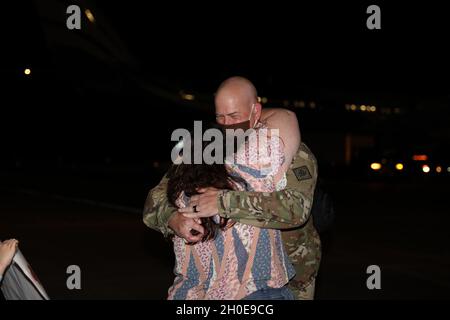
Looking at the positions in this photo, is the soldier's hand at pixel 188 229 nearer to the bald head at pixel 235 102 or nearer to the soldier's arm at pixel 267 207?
the soldier's arm at pixel 267 207

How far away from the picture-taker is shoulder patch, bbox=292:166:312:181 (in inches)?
121

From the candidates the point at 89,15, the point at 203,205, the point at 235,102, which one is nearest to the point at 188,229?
the point at 203,205

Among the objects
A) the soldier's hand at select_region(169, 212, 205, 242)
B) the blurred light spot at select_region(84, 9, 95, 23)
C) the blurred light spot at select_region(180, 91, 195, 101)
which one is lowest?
the soldier's hand at select_region(169, 212, 205, 242)

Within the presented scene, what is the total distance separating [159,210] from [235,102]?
0.51 metres

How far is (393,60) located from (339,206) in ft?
164

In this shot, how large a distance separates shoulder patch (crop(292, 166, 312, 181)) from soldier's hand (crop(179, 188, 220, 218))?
0.38 meters

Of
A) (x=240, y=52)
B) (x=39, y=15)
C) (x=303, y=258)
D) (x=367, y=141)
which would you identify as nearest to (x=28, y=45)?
(x=39, y=15)

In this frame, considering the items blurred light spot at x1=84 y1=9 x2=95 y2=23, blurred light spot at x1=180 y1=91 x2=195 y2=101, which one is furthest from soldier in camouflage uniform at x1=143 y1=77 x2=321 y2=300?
blurred light spot at x1=84 y1=9 x2=95 y2=23

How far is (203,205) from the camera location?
2852 mm

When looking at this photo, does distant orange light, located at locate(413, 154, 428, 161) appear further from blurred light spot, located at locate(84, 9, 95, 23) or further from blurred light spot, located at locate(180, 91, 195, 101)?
blurred light spot, located at locate(84, 9, 95, 23)

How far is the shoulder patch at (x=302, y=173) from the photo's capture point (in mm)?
3084

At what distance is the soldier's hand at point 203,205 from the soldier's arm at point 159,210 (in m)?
0.13

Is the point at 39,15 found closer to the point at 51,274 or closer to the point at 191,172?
the point at 51,274

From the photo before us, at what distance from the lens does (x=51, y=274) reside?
9977 millimetres
